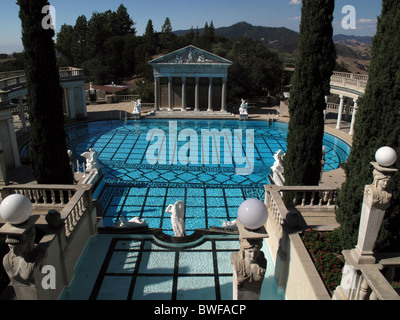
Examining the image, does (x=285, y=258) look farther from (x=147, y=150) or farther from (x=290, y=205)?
(x=147, y=150)

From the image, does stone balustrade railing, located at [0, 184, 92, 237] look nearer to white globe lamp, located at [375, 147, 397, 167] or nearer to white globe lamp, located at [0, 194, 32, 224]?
white globe lamp, located at [0, 194, 32, 224]

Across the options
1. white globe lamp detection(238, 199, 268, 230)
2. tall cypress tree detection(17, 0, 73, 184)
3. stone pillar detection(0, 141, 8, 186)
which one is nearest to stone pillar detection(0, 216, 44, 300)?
white globe lamp detection(238, 199, 268, 230)

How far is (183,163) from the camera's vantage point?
20.6 meters

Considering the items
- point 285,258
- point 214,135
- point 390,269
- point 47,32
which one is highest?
point 47,32

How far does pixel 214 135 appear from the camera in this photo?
28.1 meters

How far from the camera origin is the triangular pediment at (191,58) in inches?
1325

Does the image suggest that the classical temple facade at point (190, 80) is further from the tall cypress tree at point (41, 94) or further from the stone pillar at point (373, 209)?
the stone pillar at point (373, 209)

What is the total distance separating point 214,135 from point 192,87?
37.3ft

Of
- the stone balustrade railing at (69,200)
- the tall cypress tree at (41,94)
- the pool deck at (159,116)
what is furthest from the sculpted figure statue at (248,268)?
the pool deck at (159,116)

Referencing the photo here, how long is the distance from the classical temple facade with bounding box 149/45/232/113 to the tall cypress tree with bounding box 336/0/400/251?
1118 inches

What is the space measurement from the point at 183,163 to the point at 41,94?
1088 cm

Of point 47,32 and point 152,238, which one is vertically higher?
point 47,32

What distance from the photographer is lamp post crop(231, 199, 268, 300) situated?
16.0ft
